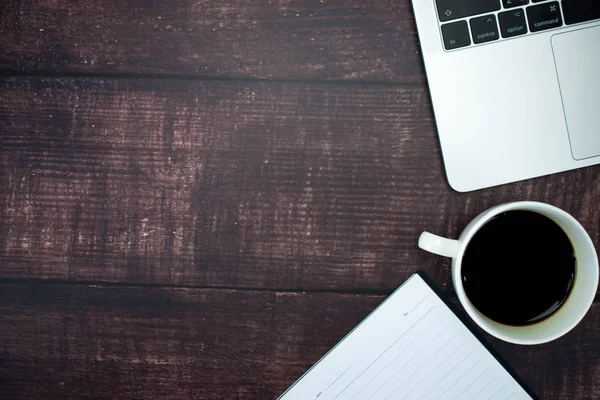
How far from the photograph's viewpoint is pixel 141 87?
53 centimetres

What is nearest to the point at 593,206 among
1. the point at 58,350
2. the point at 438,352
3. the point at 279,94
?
the point at 438,352

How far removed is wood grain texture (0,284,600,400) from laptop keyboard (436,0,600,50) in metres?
0.26

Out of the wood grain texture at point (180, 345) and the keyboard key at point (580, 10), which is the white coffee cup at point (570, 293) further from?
the keyboard key at point (580, 10)

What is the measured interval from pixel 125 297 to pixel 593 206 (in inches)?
18.5

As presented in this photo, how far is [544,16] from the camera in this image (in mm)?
493

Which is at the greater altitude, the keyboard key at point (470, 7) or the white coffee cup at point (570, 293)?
the keyboard key at point (470, 7)

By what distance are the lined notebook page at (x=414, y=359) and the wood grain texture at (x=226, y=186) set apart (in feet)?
0.10

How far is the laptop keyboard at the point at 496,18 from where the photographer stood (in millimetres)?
488

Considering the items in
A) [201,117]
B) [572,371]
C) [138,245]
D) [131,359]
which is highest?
[201,117]

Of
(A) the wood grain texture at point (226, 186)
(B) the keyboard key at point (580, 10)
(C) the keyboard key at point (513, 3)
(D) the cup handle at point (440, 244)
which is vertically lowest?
(D) the cup handle at point (440, 244)

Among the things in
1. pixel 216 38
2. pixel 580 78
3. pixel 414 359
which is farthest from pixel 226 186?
pixel 580 78

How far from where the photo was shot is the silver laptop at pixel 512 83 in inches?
19.4

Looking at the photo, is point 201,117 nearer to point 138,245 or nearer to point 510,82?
point 138,245

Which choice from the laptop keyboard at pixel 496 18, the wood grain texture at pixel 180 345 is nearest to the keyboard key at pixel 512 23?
the laptop keyboard at pixel 496 18
